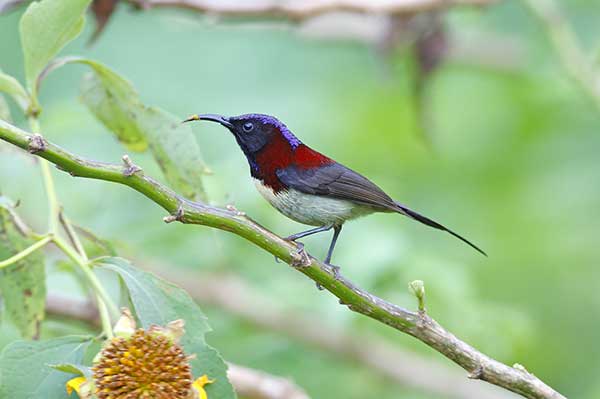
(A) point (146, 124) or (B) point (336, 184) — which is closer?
(A) point (146, 124)

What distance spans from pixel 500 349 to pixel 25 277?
2.37 m

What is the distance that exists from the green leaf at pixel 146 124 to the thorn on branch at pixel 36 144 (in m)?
0.75

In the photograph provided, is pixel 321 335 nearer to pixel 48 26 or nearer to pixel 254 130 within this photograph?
pixel 254 130

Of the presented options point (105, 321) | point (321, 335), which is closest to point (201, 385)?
point (105, 321)

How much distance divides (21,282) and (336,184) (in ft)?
3.05

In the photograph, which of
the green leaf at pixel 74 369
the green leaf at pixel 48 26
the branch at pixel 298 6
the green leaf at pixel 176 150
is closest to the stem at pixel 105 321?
the green leaf at pixel 74 369

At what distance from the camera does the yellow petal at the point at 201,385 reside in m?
1.99

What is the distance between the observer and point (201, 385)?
202 cm

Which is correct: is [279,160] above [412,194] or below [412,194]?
below

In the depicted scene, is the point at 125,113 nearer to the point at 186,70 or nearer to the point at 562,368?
the point at 562,368

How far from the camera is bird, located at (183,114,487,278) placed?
2.73 metres

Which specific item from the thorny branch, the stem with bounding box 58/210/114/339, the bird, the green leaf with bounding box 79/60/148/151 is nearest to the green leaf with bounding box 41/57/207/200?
the green leaf with bounding box 79/60/148/151

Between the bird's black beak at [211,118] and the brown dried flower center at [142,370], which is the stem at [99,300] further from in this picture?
the bird's black beak at [211,118]

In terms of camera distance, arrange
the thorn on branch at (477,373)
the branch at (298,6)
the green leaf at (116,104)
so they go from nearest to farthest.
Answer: the thorn on branch at (477,373) < the green leaf at (116,104) < the branch at (298,6)
